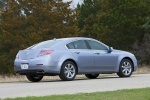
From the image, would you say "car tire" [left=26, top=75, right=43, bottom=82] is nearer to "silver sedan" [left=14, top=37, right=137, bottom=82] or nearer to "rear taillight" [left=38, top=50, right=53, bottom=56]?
"silver sedan" [left=14, top=37, right=137, bottom=82]

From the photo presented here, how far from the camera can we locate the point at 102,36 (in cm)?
5278

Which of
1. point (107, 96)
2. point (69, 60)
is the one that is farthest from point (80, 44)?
point (107, 96)

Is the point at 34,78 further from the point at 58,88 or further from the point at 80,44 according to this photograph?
the point at 58,88

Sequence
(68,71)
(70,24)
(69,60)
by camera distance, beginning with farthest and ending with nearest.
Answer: (70,24) < (69,60) < (68,71)

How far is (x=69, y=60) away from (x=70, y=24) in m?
34.7

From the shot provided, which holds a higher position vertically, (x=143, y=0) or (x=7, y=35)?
(x=143, y=0)

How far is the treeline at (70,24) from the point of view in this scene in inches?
1860

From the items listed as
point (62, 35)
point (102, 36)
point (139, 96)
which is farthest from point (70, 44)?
point (102, 36)

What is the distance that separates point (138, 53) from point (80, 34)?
21.9ft

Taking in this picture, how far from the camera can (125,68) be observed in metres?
16.5

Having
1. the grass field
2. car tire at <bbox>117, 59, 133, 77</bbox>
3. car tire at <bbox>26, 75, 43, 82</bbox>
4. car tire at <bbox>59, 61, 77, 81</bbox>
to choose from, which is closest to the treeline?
car tire at <bbox>117, 59, 133, 77</bbox>

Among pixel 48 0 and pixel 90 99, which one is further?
pixel 48 0

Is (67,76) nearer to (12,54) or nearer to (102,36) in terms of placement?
(12,54)

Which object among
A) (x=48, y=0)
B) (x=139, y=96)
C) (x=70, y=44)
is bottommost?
(x=139, y=96)
